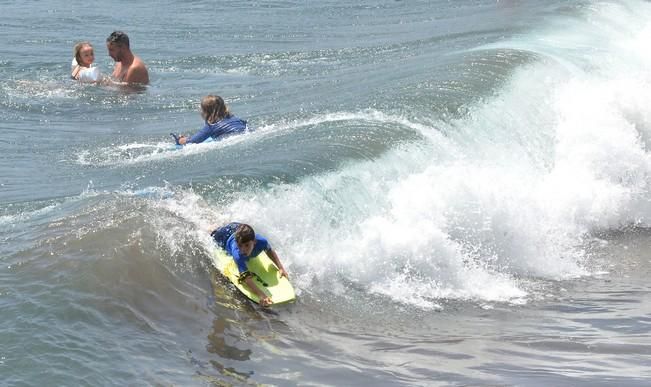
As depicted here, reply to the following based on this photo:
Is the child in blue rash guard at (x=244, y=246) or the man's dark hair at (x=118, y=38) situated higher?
the man's dark hair at (x=118, y=38)

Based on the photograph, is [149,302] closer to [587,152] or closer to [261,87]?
[587,152]

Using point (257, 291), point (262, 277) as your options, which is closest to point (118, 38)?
point (262, 277)

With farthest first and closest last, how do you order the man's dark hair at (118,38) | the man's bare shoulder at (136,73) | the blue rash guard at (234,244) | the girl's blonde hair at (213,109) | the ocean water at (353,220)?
the man's bare shoulder at (136,73) < the man's dark hair at (118,38) < the girl's blonde hair at (213,109) < the blue rash guard at (234,244) < the ocean water at (353,220)

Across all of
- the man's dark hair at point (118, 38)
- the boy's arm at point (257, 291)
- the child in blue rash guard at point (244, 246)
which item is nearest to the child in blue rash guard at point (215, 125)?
the child in blue rash guard at point (244, 246)

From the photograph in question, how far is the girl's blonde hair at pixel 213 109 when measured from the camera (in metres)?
Result: 12.1

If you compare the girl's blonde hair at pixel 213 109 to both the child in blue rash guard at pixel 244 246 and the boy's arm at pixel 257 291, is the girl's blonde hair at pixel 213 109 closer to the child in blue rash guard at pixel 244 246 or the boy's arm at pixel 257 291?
the child in blue rash guard at pixel 244 246

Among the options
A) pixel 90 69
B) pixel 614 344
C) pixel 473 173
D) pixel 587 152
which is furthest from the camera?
pixel 90 69

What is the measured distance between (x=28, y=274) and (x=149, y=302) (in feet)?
3.64

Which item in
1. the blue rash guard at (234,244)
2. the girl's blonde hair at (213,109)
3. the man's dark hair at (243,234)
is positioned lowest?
the blue rash guard at (234,244)

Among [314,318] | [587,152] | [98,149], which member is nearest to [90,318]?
[314,318]

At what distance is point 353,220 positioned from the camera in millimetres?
9945

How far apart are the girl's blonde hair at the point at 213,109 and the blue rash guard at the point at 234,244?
3417mm

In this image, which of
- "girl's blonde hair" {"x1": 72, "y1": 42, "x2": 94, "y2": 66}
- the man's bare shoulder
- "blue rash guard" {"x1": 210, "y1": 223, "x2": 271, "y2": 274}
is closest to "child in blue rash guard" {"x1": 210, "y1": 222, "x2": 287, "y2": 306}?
"blue rash guard" {"x1": 210, "y1": 223, "x2": 271, "y2": 274}

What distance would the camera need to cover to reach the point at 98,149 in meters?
13.3
